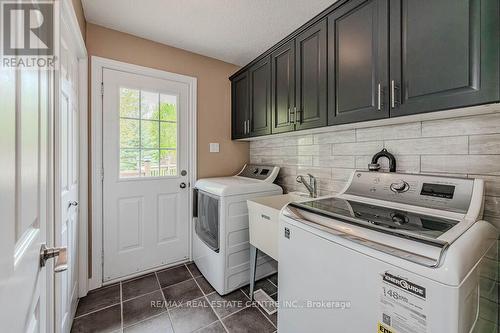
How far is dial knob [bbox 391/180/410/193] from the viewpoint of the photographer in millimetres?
1221

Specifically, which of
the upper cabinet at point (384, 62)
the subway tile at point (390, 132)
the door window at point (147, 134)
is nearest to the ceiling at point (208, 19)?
the upper cabinet at point (384, 62)

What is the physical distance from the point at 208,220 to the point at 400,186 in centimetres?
156

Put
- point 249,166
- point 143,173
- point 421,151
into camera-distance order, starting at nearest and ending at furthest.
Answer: point 421,151
point 143,173
point 249,166

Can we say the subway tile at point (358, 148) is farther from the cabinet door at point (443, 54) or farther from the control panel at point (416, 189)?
the cabinet door at point (443, 54)

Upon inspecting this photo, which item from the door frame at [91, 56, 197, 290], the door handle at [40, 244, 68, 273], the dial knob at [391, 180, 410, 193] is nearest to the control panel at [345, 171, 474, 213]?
the dial knob at [391, 180, 410, 193]

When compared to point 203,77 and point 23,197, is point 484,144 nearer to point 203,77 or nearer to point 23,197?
point 23,197

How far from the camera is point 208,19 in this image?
1770 mm

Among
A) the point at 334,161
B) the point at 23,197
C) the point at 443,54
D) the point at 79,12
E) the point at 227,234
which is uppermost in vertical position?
the point at 79,12

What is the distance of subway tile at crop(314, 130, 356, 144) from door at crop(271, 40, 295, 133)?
31 cm

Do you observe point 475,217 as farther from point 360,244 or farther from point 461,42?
point 461,42

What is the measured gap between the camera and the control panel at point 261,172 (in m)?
2.23

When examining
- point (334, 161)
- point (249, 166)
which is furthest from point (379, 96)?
point (249, 166)

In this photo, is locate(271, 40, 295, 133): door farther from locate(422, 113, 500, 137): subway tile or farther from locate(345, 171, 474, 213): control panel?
locate(422, 113, 500, 137): subway tile

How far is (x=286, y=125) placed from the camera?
6.01ft
